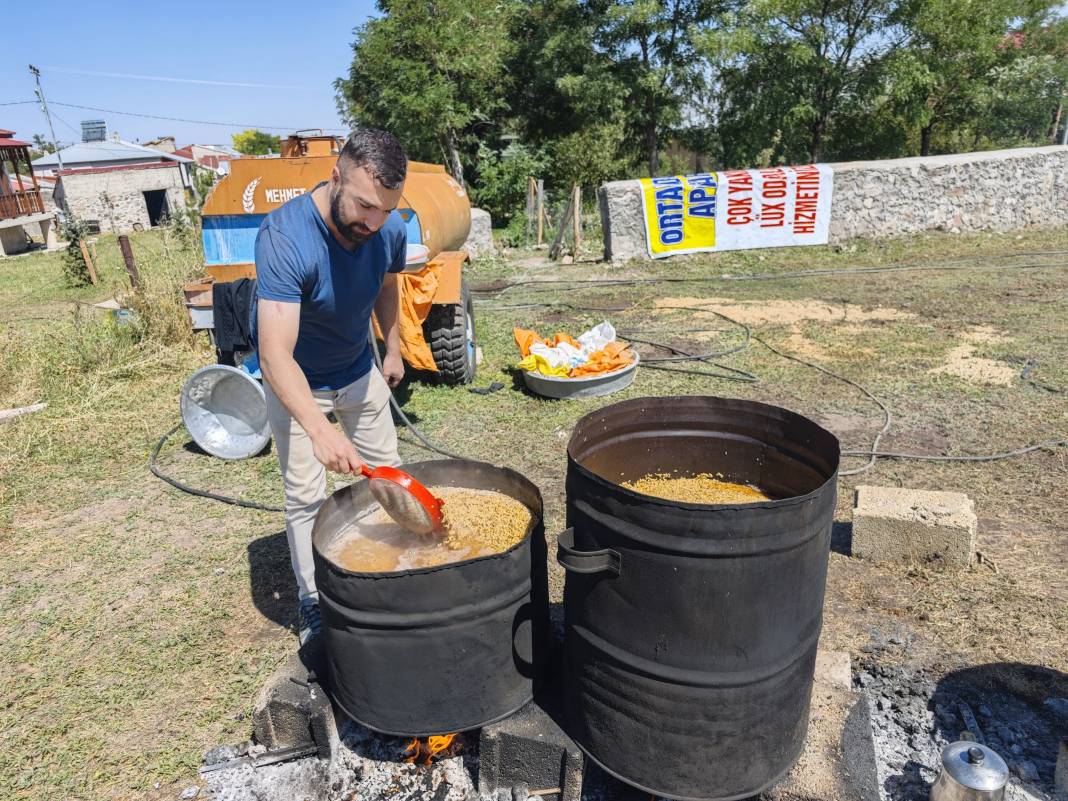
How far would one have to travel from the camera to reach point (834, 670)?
2.51 m

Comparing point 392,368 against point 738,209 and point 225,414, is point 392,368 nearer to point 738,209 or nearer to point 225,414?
point 225,414

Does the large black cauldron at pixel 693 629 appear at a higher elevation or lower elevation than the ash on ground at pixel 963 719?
higher

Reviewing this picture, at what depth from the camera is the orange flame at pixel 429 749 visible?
96.3 inches

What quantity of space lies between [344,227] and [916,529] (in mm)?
2962

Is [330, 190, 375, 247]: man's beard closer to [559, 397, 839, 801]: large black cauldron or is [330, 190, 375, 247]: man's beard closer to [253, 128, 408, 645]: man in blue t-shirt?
[253, 128, 408, 645]: man in blue t-shirt

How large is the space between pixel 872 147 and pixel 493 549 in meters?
21.8

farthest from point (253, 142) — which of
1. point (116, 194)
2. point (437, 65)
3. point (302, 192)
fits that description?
point (302, 192)

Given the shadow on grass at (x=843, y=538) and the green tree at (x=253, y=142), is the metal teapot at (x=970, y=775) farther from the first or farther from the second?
the green tree at (x=253, y=142)

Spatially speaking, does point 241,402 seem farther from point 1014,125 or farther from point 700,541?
point 1014,125

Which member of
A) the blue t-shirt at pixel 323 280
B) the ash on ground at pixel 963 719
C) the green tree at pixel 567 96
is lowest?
the ash on ground at pixel 963 719

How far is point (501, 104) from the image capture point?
70.2 feet

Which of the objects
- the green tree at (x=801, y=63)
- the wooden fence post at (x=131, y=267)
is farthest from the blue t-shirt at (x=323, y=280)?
the green tree at (x=801, y=63)

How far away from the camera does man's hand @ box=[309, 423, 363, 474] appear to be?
7.32 feet

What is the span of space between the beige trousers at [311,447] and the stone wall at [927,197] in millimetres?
9849
